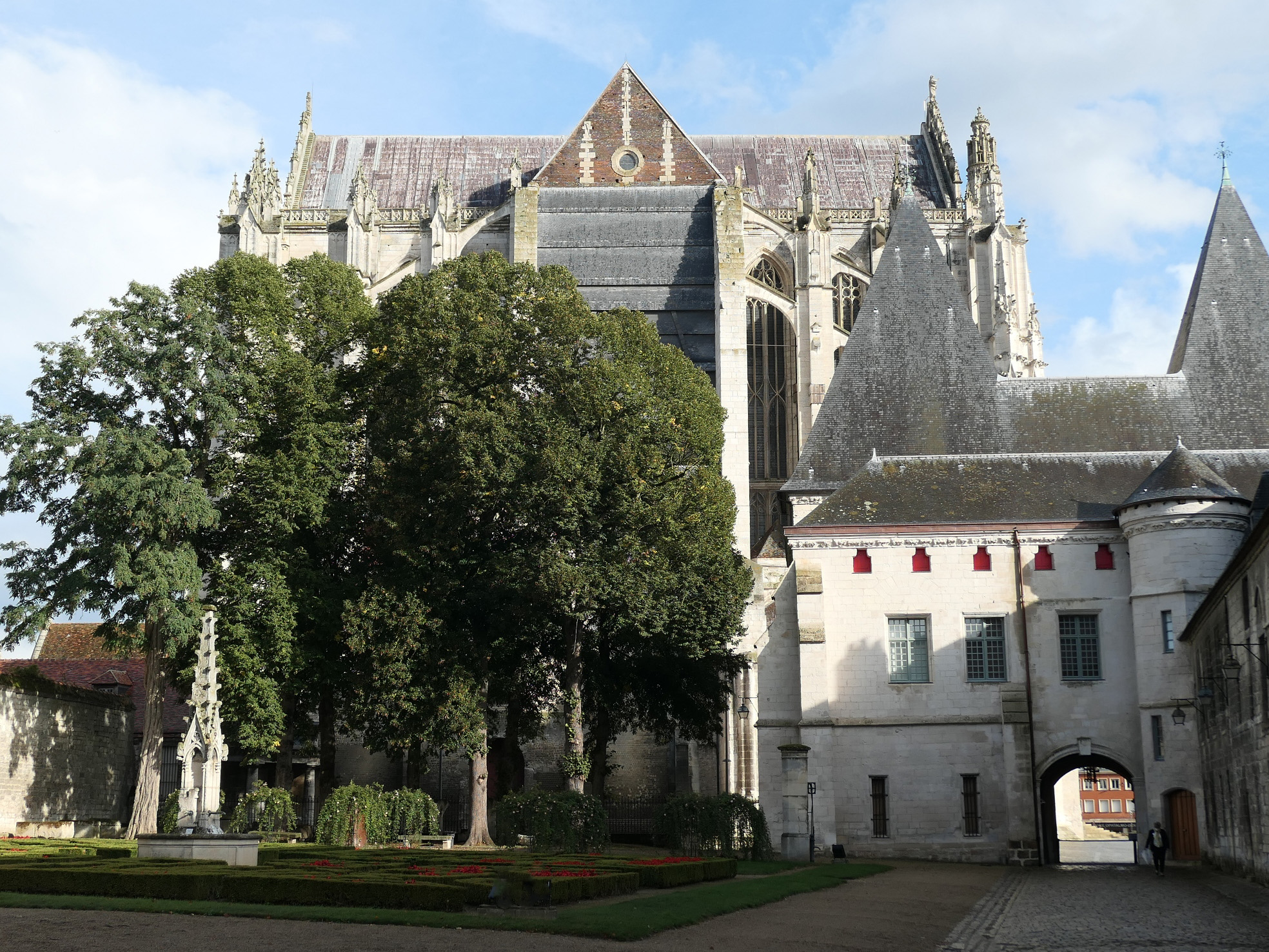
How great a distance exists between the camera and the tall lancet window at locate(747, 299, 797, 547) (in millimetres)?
54125

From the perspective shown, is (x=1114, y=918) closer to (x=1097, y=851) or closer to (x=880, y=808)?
(x=880, y=808)

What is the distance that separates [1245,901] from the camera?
738 inches

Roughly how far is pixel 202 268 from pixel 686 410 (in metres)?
12.3

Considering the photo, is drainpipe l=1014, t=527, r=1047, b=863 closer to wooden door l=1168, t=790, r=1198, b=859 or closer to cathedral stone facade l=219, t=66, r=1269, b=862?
cathedral stone facade l=219, t=66, r=1269, b=862

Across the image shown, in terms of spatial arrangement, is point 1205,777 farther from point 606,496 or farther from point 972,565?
point 606,496

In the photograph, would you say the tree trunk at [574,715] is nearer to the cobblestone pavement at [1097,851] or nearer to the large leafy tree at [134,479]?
the large leafy tree at [134,479]

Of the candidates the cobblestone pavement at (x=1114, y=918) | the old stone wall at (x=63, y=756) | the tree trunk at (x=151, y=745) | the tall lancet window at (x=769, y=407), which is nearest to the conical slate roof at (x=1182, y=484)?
the cobblestone pavement at (x=1114, y=918)

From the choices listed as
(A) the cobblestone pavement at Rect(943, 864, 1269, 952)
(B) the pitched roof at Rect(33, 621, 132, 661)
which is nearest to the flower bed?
(A) the cobblestone pavement at Rect(943, 864, 1269, 952)

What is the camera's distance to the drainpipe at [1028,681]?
31.2 m

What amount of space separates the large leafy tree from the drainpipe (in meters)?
18.1

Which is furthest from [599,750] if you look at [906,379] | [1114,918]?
[1114,918]

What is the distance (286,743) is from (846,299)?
31.0 metres

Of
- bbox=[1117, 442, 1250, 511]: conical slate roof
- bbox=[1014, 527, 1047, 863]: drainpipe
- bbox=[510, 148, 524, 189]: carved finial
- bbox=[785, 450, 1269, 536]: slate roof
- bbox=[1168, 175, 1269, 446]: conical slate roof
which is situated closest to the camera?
bbox=[1117, 442, 1250, 511]: conical slate roof

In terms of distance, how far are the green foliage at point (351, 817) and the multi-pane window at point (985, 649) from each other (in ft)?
45.1
